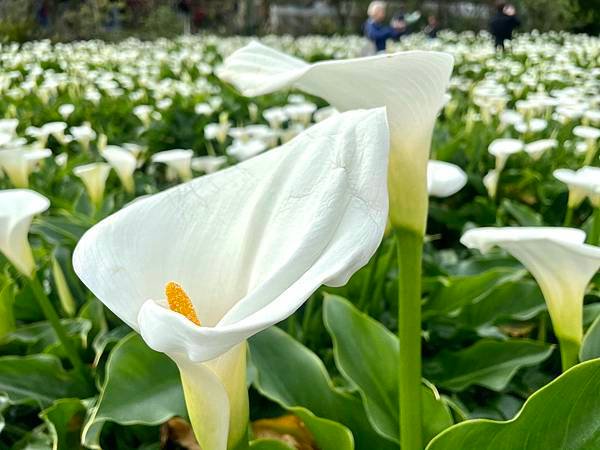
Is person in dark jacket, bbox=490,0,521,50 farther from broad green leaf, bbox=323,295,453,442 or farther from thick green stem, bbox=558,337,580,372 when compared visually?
thick green stem, bbox=558,337,580,372

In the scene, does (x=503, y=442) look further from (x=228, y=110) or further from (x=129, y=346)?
(x=228, y=110)

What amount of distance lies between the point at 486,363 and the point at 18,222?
68cm

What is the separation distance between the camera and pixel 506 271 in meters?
1.13

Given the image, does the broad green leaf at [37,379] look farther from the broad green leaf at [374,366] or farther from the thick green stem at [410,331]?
the thick green stem at [410,331]

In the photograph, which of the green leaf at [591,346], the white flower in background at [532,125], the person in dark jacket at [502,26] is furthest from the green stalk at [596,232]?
the person in dark jacket at [502,26]

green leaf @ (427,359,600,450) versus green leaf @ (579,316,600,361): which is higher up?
green leaf @ (427,359,600,450)

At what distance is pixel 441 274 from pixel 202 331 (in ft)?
3.24

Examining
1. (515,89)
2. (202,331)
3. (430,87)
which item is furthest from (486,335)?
(515,89)

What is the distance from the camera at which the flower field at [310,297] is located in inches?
16.3

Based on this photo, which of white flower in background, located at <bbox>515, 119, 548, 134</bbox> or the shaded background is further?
the shaded background

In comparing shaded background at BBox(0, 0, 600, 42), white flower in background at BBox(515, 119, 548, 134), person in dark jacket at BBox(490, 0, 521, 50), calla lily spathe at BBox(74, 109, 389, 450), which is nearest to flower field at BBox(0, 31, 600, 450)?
calla lily spathe at BBox(74, 109, 389, 450)

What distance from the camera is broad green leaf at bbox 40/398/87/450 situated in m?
0.83

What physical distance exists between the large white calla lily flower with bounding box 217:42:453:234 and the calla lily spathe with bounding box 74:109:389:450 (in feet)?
0.19

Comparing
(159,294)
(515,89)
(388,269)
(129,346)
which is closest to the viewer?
(159,294)
